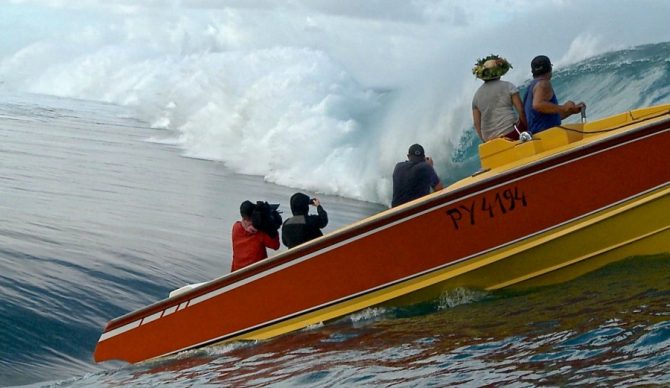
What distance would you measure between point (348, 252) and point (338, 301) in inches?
17.4

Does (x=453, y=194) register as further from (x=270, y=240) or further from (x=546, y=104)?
(x=270, y=240)

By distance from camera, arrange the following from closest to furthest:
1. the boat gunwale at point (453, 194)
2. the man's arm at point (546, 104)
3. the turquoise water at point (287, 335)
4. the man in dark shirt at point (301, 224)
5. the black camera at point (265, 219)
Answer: the turquoise water at point (287, 335)
the boat gunwale at point (453, 194)
the man's arm at point (546, 104)
the man in dark shirt at point (301, 224)
the black camera at point (265, 219)

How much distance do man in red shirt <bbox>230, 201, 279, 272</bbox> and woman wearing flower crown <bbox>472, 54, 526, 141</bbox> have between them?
80.3 inches

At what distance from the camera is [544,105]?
8.52 metres

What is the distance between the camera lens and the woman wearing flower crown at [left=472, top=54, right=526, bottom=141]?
8773 mm

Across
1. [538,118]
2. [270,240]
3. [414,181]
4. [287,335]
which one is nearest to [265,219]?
[270,240]

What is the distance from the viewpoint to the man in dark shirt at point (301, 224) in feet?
29.1

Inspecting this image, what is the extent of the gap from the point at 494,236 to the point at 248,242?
7.07 feet

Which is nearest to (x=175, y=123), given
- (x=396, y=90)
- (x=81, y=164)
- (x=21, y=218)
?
(x=396, y=90)

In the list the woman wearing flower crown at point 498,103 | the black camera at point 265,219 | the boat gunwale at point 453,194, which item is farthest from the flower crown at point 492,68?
the black camera at point 265,219

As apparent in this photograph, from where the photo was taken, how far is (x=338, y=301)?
332 inches

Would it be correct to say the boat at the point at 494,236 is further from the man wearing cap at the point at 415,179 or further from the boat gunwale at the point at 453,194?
the man wearing cap at the point at 415,179

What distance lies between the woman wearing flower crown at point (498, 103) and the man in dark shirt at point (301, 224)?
1.53 meters

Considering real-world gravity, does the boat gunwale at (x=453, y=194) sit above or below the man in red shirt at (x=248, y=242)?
below
